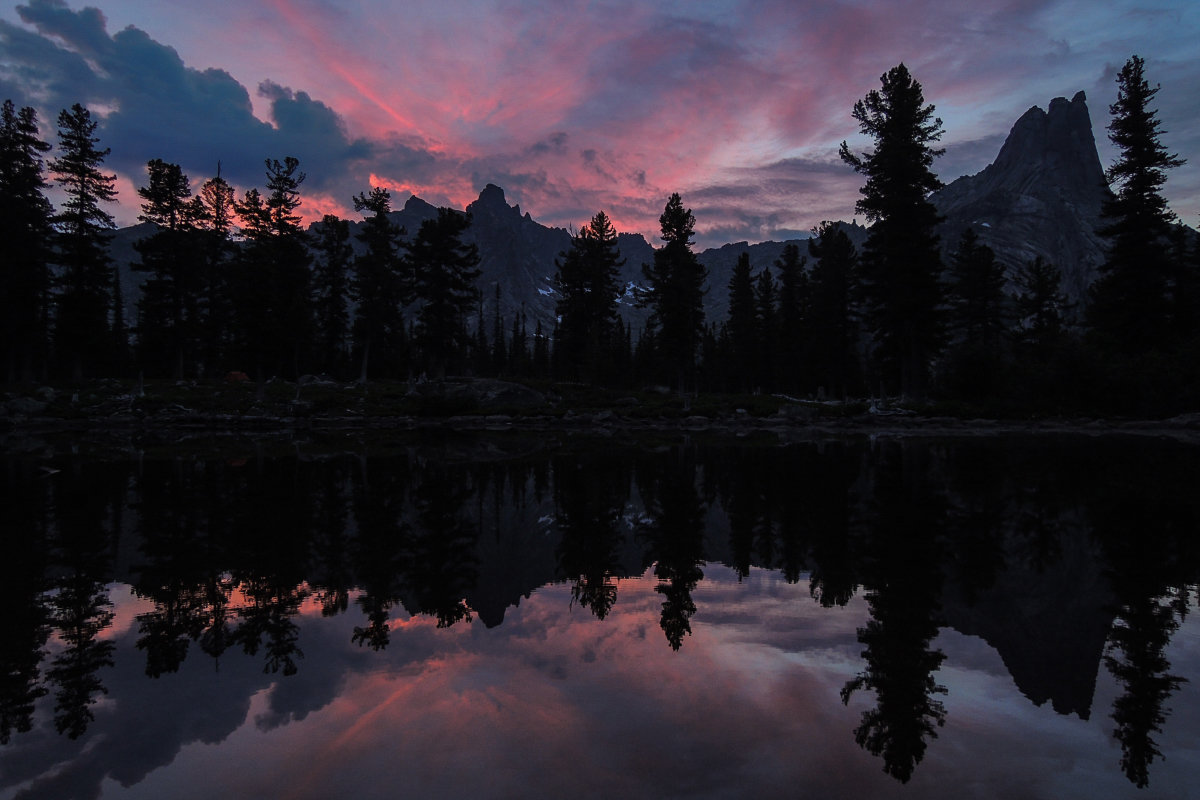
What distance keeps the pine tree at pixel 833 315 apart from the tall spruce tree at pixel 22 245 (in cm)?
7182

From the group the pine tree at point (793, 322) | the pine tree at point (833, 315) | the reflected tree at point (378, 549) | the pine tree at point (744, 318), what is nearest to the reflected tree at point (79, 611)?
the reflected tree at point (378, 549)

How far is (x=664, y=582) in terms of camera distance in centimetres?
831

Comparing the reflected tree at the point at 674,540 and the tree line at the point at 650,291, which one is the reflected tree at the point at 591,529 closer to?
the reflected tree at the point at 674,540

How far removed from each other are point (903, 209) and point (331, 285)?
191 ft

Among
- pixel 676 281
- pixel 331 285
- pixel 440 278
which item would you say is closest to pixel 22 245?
pixel 331 285

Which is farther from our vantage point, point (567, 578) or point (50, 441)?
point (50, 441)

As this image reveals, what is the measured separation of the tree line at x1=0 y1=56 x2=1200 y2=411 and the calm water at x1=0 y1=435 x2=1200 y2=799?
36965 millimetres

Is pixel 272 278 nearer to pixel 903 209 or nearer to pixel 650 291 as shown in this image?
pixel 650 291

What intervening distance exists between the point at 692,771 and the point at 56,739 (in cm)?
431

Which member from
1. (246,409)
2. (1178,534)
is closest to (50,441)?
(246,409)

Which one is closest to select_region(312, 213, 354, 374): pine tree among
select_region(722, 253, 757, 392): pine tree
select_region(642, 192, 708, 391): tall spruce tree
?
select_region(642, 192, 708, 391): tall spruce tree

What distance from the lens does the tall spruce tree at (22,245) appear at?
50250 mm

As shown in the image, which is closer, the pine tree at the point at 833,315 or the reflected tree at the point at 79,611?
the reflected tree at the point at 79,611

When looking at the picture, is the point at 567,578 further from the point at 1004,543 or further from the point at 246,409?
Result: the point at 246,409
